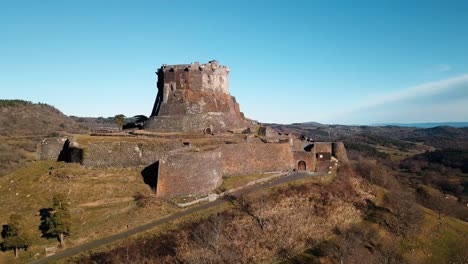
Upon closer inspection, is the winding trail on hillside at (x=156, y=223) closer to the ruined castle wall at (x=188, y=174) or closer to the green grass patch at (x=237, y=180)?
the green grass patch at (x=237, y=180)

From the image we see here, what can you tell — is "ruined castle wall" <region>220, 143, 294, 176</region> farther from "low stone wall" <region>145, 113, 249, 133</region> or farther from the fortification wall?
the fortification wall

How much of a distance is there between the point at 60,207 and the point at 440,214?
41.3m

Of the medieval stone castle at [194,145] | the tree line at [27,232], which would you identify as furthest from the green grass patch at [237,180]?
the tree line at [27,232]

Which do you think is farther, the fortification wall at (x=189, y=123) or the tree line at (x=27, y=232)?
the fortification wall at (x=189, y=123)

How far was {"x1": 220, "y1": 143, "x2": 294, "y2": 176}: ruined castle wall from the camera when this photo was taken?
4075cm

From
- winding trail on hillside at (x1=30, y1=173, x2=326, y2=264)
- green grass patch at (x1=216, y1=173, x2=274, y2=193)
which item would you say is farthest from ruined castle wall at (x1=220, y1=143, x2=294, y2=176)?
winding trail on hillside at (x1=30, y1=173, x2=326, y2=264)

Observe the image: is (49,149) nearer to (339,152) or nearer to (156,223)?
(156,223)

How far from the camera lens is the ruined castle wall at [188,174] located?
110ft

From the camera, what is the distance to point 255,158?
42.6m

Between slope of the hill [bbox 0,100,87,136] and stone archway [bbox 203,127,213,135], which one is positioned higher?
slope of the hill [bbox 0,100,87,136]

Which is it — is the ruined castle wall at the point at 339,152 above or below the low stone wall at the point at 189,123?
below

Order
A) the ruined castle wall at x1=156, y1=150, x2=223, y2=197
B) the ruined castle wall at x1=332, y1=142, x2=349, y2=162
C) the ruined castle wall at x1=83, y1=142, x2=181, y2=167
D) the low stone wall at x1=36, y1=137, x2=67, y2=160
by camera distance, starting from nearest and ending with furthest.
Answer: the ruined castle wall at x1=156, y1=150, x2=223, y2=197 < the ruined castle wall at x1=83, y1=142, x2=181, y2=167 < the low stone wall at x1=36, y1=137, x2=67, y2=160 < the ruined castle wall at x1=332, y1=142, x2=349, y2=162

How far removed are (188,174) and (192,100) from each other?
1871 cm

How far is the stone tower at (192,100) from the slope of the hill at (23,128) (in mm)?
31687
